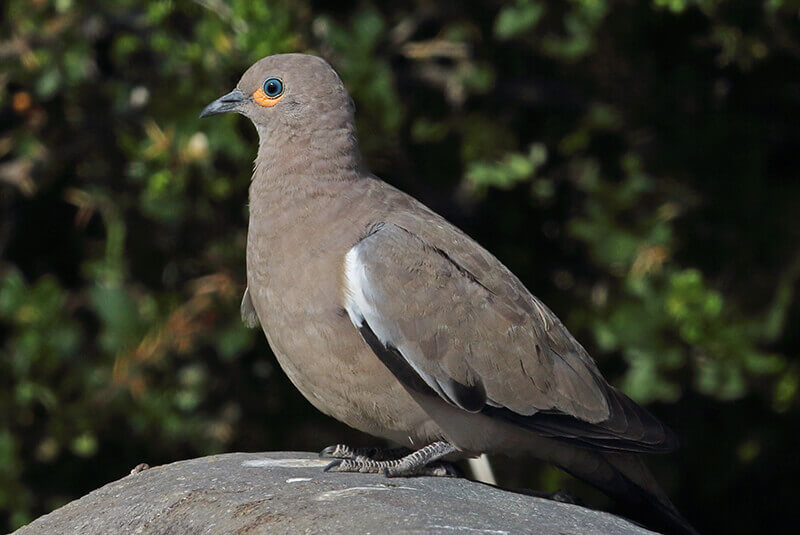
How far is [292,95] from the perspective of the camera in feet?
13.4

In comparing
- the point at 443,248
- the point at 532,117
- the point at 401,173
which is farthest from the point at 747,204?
the point at 443,248

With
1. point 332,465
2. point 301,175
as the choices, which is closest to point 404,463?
point 332,465

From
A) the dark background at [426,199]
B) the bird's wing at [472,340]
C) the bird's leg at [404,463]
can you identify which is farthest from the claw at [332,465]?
the dark background at [426,199]

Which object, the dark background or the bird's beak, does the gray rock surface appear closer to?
the bird's beak

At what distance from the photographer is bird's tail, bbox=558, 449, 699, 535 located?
4036 millimetres

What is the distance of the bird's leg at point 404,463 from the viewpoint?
12.3 ft

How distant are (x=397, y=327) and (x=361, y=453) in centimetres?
65

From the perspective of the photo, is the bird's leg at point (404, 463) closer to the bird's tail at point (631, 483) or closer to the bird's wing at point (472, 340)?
the bird's wing at point (472, 340)

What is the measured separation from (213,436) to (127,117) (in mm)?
1630

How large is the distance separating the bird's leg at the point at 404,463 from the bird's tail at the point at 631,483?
523mm

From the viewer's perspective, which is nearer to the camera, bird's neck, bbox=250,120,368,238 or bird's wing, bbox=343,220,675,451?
bird's wing, bbox=343,220,675,451

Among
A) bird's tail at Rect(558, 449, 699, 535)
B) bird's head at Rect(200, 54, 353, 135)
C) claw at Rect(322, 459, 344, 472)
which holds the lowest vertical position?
bird's tail at Rect(558, 449, 699, 535)

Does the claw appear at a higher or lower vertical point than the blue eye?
lower

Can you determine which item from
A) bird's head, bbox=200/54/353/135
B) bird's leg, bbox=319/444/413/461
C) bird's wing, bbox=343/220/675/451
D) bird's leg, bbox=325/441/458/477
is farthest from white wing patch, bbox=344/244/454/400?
bird's head, bbox=200/54/353/135
